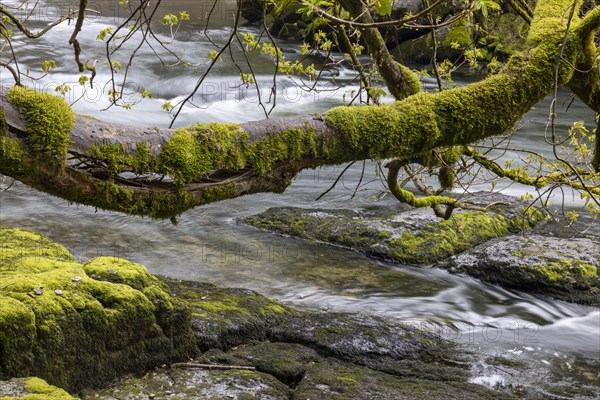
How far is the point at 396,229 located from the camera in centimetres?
995

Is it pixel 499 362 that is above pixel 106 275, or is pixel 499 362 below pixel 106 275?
below

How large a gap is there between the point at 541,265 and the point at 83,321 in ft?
20.5

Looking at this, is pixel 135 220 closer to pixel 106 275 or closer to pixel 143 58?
pixel 106 275

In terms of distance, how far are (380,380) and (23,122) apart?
142 inches

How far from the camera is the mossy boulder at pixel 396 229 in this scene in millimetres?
9570

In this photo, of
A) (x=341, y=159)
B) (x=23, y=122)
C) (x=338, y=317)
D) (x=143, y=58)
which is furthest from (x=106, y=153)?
(x=143, y=58)

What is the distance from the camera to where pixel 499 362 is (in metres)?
6.82

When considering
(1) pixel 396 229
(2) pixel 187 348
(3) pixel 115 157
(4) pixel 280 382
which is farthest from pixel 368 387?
(1) pixel 396 229

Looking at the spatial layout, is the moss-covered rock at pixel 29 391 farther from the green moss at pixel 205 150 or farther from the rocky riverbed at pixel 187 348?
the green moss at pixel 205 150

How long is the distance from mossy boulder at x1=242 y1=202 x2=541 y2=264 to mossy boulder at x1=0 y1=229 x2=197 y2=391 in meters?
4.87

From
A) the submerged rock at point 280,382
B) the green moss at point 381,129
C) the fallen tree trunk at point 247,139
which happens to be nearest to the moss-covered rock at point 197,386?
the submerged rock at point 280,382

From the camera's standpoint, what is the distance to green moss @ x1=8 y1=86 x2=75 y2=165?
2.41 meters

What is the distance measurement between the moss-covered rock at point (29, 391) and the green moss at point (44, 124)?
140 centimetres

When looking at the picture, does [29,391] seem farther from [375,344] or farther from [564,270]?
[564,270]
